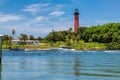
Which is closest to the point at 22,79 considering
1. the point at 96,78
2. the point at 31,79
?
the point at 31,79

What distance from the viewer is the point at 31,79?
37.4 meters

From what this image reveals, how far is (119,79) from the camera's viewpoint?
37.2m

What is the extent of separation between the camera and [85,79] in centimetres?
3744

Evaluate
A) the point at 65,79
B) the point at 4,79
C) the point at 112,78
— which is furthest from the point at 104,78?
the point at 4,79

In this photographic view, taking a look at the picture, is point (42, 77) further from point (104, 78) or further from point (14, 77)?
point (104, 78)

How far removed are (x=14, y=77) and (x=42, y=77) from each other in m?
2.66

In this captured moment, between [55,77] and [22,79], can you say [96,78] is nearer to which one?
[55,77]

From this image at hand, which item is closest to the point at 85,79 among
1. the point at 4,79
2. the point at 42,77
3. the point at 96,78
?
the point at 96,78

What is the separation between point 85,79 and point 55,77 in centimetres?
332

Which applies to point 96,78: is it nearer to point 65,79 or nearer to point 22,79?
→ point 65,79

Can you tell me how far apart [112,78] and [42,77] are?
6.63 meters

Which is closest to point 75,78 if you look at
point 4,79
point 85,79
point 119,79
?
point 85,79

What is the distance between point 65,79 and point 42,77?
2864mm

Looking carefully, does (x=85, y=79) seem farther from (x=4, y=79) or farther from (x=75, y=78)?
(x=4, y=79)
